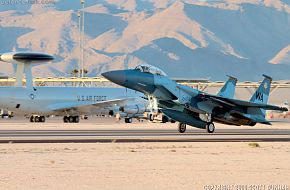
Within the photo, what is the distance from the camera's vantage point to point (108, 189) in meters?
19.4

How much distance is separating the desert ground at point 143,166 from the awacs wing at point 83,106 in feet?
173

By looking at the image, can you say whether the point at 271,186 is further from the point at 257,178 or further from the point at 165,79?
the point at 165,79

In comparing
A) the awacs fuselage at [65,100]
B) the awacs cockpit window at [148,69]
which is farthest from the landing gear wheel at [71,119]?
the awacs cockpit window at [148,69]

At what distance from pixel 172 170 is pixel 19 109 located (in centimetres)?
6432

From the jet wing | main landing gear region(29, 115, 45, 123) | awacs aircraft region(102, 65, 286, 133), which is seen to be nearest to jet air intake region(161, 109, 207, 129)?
awacs aircraft region(102, 65, 286, 133)

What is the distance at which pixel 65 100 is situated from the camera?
295 ft

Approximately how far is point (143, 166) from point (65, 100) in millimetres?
65010

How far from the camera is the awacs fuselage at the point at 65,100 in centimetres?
8662

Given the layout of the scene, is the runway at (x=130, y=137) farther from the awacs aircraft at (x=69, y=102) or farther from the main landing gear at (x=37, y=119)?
the main landing gear at (x=37, y=119)

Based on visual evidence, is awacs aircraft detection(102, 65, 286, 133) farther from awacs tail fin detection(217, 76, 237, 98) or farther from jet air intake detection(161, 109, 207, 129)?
awacs tail fin detection(217, 76, 237, 98)

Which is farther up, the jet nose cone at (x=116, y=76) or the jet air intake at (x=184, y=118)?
the jet nose cone at (x=116, y=76)

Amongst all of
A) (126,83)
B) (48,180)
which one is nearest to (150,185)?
(48,180)

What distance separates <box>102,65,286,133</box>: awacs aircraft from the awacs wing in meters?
35.0

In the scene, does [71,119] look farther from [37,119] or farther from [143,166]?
[143,166]
